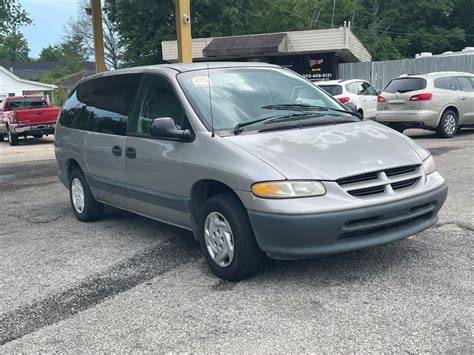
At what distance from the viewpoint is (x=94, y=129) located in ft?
20.3

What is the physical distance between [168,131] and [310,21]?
153 ft

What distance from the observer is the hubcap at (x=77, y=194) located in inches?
263

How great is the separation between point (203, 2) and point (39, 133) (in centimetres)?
2012

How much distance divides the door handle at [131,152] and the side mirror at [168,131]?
0.72 metres

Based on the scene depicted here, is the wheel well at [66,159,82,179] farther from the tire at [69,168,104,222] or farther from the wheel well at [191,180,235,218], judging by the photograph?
the wheel well at [191,180,235,218]

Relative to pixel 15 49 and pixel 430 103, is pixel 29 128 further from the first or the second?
pixel 15 49

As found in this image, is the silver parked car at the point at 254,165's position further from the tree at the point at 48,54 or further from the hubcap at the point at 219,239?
the tree at the point at 48,54

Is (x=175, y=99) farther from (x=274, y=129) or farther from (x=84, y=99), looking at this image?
(x=84, y=99)

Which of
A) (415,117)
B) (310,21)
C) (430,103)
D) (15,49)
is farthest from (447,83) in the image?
(15,49)

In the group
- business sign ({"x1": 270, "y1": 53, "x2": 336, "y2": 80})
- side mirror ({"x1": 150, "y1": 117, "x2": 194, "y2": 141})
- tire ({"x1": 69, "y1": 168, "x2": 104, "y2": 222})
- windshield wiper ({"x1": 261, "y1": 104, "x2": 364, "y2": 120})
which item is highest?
business sign ({"x1": 270, "y1": 53, "x2": 336, "y2": 80})

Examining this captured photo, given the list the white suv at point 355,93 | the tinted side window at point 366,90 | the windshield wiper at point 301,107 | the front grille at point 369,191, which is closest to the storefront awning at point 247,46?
the tinted side window at point 366,90

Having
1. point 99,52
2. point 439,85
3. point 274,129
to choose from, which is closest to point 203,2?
point 99,52

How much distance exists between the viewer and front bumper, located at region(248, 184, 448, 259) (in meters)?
3.80

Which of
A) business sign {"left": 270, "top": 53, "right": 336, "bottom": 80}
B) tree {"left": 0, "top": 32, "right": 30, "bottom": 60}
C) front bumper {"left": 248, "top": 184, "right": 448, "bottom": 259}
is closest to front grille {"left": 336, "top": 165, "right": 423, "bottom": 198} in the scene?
front bumper {"left": 248, "top": 184, "right": 448, "bottom": 259}
